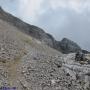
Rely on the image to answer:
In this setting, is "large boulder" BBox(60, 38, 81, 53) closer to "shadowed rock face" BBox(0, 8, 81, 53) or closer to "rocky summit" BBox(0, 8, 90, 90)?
"shadowed rock face" BBox(0, 8, 81, 53)

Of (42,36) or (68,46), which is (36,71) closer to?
(68,46)

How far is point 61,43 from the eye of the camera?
120 meters

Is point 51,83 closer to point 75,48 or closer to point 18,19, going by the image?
point 75,48

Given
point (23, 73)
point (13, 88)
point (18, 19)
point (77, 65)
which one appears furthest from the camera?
point (18, 19)

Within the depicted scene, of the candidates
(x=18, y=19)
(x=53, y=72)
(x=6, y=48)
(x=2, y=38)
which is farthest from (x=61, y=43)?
(x=53, y=72)

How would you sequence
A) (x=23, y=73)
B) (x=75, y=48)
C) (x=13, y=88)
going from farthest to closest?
(x=75, y=48)
(x=23, y=73)
(x=13, y=88)

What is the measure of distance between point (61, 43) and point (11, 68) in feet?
238

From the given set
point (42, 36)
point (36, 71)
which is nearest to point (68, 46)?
point (42, 36)

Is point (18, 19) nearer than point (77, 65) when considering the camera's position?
No

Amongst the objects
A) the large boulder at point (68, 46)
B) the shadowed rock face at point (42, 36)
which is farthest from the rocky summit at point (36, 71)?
the shadowed rock face at point (42, 36)

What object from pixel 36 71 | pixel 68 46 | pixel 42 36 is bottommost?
pixel 36 71

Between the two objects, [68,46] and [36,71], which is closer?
[36,71]

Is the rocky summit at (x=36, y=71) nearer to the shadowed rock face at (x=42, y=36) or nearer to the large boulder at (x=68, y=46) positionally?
the large boulder at (x=68, y=46)

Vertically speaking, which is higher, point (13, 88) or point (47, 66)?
point (47, 66)
